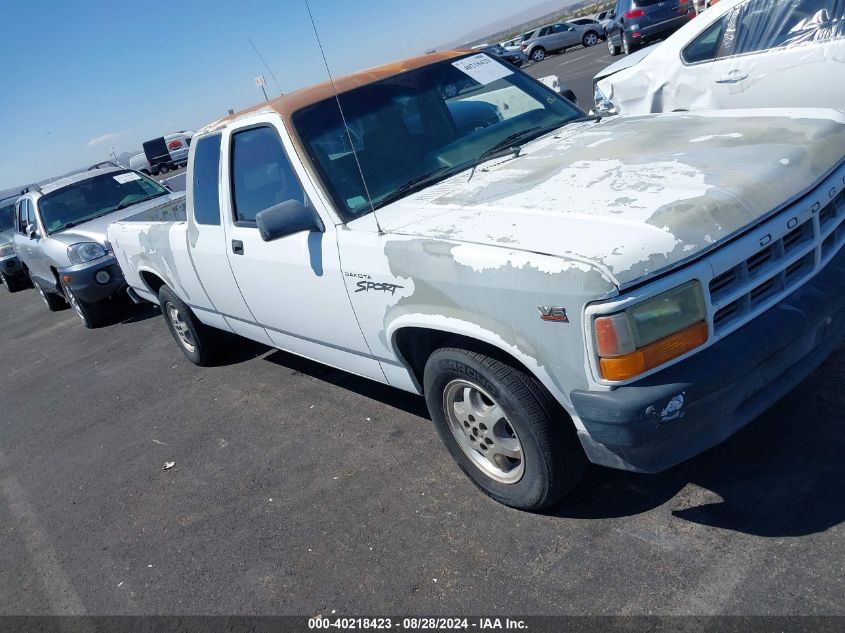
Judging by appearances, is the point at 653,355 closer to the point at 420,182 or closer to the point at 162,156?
the point at 420,182

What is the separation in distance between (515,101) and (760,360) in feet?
7.56

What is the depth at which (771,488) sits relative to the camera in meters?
2.91

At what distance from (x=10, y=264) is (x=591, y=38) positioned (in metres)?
30.1

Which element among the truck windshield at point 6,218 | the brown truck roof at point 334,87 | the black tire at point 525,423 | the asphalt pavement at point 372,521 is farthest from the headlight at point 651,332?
the truck windshield at point 6,218

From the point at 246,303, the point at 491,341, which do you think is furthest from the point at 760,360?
the point at 246,303

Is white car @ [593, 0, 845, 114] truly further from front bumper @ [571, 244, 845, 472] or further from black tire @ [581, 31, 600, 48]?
black tire @ [581, 31, 600, 48]

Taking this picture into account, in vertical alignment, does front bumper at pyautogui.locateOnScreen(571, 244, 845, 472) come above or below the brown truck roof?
below

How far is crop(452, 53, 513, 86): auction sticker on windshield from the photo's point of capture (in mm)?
4266

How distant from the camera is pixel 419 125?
154 inches

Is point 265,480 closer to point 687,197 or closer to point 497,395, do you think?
point 497,395

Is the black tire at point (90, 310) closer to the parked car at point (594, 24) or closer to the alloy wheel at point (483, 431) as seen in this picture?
the alloy wheel at point (483, 431)

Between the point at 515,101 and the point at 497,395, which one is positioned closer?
the point at 497,395

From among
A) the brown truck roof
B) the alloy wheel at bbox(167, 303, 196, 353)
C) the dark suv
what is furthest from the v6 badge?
the dark suv

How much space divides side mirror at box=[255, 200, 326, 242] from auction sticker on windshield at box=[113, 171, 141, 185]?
7.31 meters
